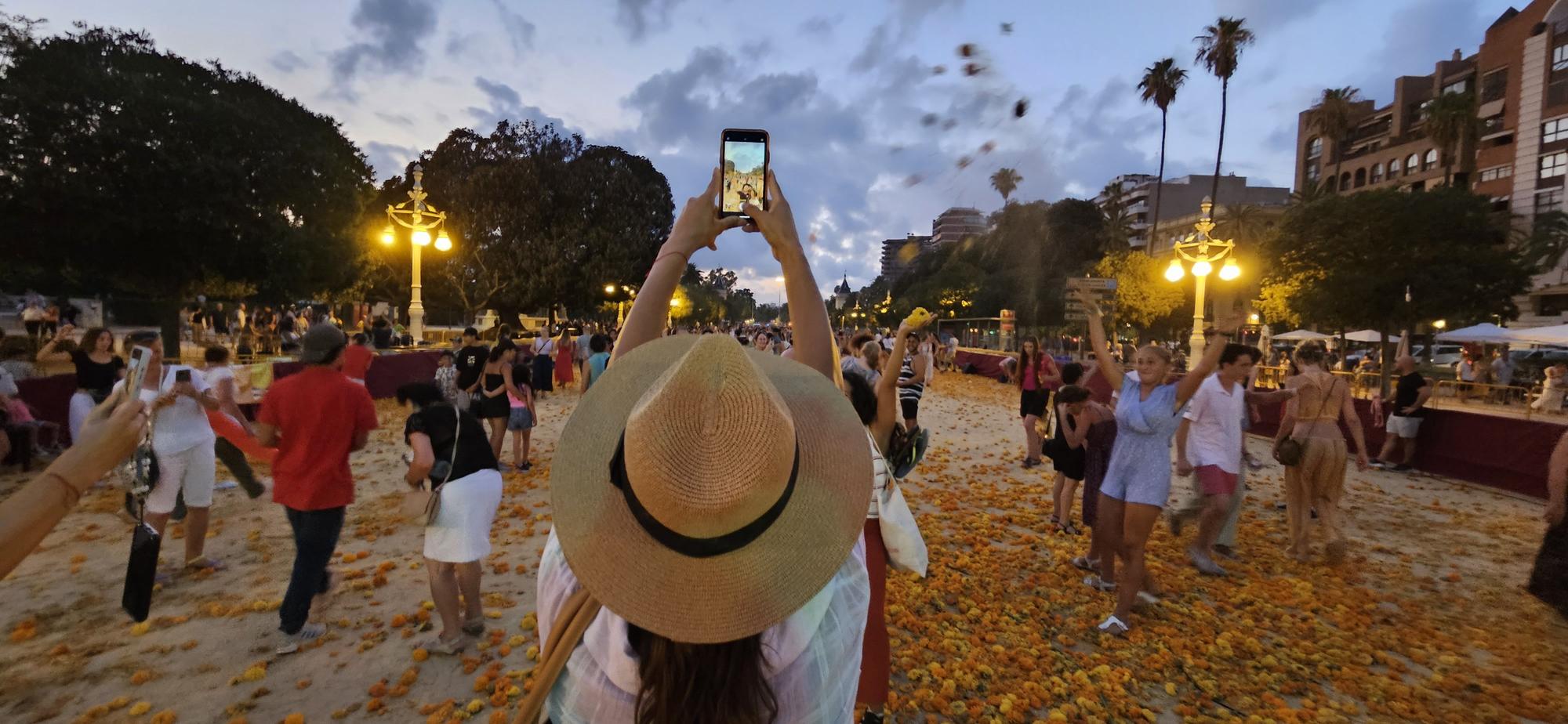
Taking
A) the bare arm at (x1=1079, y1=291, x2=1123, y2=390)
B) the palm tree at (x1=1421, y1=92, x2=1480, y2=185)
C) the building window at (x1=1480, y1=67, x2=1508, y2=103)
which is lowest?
the bare arm at (x1=1079, y1=291, x2=1123, y2=390)

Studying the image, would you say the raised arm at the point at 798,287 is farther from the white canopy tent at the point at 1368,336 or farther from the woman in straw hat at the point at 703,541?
the white canopy tent at the point at 1368,336

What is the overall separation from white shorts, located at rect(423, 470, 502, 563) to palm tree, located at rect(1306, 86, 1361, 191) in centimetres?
7375

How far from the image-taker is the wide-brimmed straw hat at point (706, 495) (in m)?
0.94

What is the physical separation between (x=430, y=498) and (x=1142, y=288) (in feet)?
137

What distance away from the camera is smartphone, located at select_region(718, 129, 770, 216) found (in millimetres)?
2287

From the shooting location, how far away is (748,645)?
1.09 meters

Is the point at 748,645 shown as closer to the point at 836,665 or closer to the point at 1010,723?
the point at 836,665

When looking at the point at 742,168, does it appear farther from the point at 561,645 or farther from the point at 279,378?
the point at 279,378

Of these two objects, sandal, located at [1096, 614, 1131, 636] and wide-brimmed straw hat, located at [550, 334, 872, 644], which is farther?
sandal, located at [1096, 614, 1131, 636]

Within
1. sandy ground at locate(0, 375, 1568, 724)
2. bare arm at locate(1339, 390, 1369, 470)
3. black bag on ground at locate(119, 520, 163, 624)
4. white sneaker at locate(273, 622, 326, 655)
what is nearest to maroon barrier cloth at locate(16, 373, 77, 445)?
sandy ground at locate(0, 375, 1568, 724)

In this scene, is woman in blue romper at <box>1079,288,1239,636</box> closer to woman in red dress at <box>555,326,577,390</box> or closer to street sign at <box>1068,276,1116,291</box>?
street sign at <box>1068,276,1116,291</box>

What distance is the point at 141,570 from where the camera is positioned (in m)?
2.70

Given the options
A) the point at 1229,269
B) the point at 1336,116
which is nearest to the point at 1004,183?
the point at 1336,116

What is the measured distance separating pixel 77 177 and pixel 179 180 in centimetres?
230
